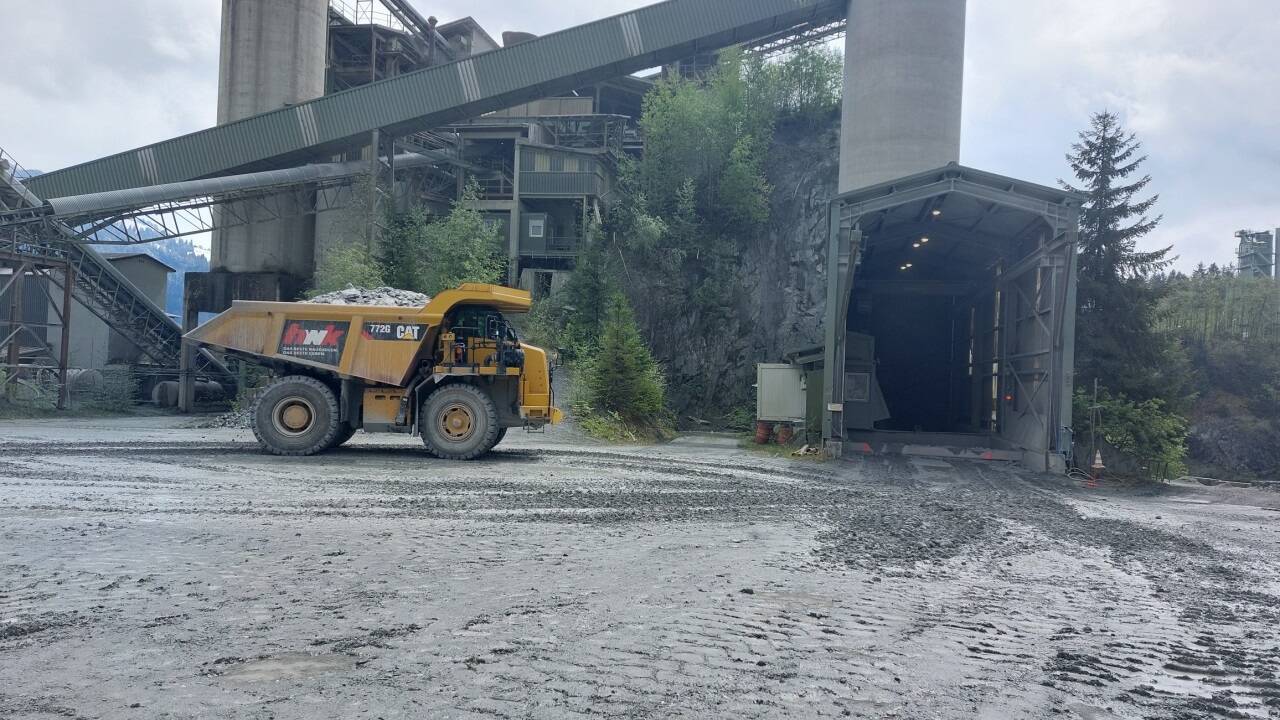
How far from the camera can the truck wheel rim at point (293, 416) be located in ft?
46.6

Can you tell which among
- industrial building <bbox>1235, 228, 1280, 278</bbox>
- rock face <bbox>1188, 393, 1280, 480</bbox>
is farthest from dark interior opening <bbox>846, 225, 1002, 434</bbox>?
industrial building <bbox>1235, 228, 1280, 278</bbox>

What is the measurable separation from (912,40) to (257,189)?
83.6 feet

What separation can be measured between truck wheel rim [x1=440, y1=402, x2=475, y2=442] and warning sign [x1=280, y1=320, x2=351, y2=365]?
2124mm

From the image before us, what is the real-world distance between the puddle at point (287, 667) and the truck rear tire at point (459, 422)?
10.2m

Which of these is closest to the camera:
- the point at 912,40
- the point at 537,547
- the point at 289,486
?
the point at 537,547

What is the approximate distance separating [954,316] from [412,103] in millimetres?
21574

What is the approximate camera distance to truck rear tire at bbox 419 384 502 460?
557 inches

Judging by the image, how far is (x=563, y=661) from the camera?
401cm

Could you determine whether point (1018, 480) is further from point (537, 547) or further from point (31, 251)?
point (31, 251)

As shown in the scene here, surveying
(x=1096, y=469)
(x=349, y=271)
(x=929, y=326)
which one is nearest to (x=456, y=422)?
(x=1096, y=469)

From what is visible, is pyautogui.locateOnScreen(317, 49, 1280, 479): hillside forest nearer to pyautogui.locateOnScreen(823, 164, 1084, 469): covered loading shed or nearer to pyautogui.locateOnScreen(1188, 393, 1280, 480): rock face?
pyautogui.locateOnScreen(1188, 393, 1280, 480): rock face

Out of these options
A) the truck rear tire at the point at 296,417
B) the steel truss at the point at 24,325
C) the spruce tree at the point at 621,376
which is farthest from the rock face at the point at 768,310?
the steel truss at the point at 24,325

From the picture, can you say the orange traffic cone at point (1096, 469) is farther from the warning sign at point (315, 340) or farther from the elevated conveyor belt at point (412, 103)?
the elevated conveyor belt at point (412, 103)

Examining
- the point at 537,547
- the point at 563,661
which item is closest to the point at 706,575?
the point at 537,547
